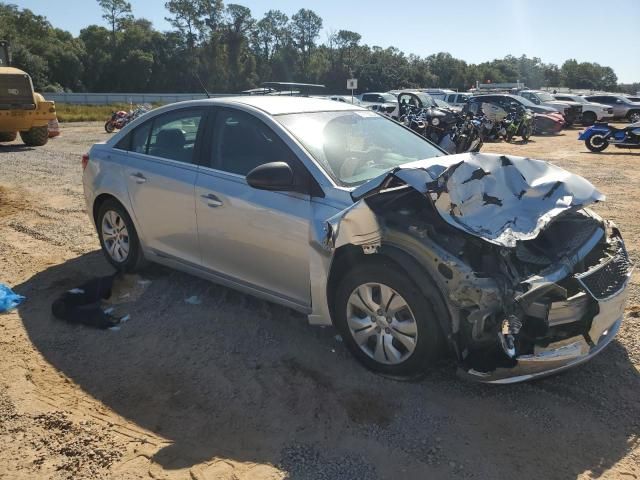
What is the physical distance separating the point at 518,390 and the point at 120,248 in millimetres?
3762

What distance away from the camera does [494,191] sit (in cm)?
330

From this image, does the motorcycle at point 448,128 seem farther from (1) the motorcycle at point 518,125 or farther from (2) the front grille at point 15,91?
(2) the front grille at point 15,91

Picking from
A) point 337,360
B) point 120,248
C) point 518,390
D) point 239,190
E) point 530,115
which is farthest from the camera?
point 530,115

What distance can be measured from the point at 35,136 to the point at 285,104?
1443 centimetres

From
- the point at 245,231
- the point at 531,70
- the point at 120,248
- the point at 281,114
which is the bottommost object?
the point at 120,248

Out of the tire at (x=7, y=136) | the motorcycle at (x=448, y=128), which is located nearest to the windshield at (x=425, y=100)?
the motorcycle at (x=448, y=128)

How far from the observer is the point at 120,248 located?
17.1ft

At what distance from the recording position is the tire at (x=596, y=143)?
15578 millimetres

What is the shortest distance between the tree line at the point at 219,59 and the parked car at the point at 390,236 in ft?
212

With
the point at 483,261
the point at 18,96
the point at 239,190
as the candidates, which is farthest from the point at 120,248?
the point at 18,96

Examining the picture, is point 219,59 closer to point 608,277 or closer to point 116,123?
point 116,123

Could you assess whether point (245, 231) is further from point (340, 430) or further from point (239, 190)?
point (340, 430)

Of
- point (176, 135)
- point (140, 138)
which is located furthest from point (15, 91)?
point (176, 135)

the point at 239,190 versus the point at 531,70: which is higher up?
the point at 531,70
